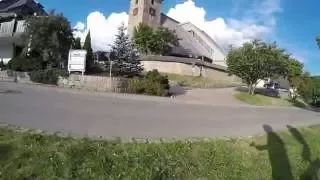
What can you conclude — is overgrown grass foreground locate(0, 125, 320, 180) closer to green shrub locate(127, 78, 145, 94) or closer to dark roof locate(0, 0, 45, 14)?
green shrub locate(127, 78, 145, 94)

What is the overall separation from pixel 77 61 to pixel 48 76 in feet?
7.54

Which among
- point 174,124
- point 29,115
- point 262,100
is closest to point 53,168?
point 29,115

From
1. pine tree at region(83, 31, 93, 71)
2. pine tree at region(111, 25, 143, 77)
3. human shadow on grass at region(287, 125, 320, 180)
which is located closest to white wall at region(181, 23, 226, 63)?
pine tree at region(83, 31, 93, 71)

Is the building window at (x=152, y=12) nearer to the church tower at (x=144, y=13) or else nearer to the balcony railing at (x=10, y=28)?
the church tower at (x=144, y=13)

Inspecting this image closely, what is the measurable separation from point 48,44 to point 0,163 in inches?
987

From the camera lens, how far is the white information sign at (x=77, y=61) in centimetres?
2503

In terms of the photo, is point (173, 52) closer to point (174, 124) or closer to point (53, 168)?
point (174, 124)

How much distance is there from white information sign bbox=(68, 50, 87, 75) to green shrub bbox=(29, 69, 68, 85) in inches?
26.2

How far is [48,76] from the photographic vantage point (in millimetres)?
25797

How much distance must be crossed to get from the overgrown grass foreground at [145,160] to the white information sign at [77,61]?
708 inches

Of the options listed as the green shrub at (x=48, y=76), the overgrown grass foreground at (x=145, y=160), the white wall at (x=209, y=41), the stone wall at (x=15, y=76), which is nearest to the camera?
the overgrown grass foreground at (x=145, y=160)

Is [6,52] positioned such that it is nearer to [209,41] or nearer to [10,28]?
[10,28]

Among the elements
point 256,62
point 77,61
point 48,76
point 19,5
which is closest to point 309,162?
point 77,61

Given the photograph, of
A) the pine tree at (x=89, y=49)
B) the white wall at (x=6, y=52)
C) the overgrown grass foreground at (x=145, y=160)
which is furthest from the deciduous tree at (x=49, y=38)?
the overgrown grass foreground at (x=145, y=160)
